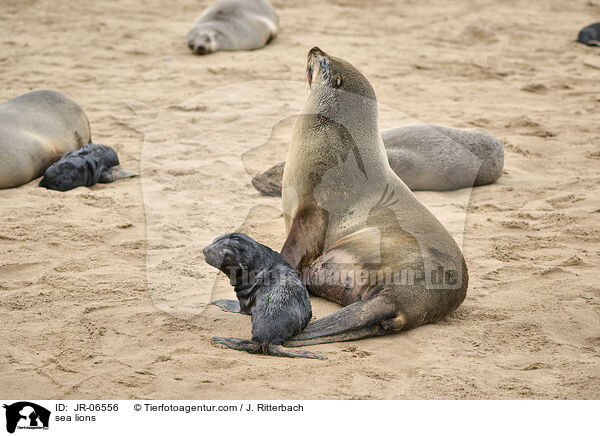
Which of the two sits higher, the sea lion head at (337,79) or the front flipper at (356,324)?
the sea lion head at (337,79)

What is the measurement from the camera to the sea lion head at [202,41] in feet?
31.9

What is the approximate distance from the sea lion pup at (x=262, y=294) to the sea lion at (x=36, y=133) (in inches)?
→ 96.8

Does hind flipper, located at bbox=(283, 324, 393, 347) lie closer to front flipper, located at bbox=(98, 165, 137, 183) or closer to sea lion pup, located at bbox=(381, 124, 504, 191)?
sea lion pup, located at bbox=(381, 124, 504, 191)

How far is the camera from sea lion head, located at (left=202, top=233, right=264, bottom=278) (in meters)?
3.37

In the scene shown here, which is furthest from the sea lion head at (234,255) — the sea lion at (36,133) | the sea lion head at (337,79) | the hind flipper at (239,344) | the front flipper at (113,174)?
the sea lion at (36,133)

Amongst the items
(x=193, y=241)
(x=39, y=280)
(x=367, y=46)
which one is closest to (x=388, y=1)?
(x=367, y=46)

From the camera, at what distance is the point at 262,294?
3301 mm

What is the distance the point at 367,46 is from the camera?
10.3 meters

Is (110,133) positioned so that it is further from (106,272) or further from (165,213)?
(106,272)

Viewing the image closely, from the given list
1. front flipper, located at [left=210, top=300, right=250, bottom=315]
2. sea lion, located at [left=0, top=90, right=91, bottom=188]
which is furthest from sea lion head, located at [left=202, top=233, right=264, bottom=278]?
sea lion, located at [left=0, top=90, right=91, bottom=188]

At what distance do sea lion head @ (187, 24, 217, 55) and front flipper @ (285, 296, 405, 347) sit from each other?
707 cm
